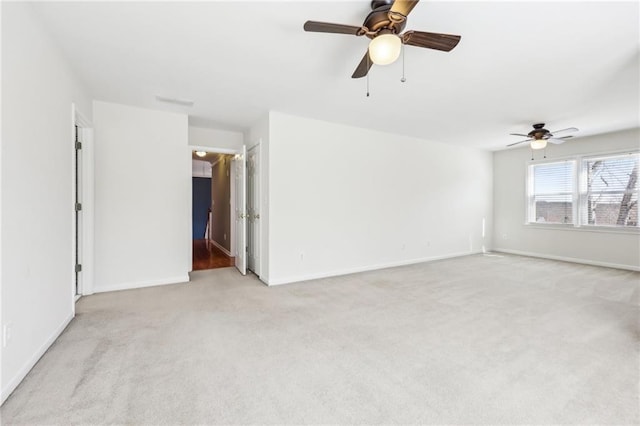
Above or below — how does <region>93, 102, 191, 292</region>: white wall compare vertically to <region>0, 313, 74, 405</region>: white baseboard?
above

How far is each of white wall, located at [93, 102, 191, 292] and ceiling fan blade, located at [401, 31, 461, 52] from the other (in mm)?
3494

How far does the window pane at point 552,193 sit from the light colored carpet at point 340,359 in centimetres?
303

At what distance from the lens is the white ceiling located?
6.72 ft

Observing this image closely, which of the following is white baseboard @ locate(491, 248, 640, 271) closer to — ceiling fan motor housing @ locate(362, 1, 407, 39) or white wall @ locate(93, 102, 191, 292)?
ceiling fan motor housing @ locate(362, 1, 407, 39)

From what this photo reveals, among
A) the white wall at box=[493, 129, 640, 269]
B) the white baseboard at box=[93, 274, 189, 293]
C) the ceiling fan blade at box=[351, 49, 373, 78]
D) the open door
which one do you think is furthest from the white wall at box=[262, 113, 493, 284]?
the ceiling fan blade at box=[351, 49, 373, 78]

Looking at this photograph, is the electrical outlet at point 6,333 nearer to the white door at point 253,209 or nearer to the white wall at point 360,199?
the white wall at point 360,199

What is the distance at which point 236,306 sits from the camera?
10.8 ft

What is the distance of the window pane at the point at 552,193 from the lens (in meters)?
6.13

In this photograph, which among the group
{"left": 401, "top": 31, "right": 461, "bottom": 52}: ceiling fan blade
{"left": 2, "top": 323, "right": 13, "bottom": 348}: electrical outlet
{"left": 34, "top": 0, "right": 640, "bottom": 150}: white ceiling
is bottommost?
{"left": 2, "top": 323, "right": 13, "bottom": 348}: electrical outlet

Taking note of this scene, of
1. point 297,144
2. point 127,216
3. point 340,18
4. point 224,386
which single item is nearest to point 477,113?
point 297,144

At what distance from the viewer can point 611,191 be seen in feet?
18.1

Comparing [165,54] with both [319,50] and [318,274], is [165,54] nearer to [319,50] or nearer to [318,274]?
[319,50]

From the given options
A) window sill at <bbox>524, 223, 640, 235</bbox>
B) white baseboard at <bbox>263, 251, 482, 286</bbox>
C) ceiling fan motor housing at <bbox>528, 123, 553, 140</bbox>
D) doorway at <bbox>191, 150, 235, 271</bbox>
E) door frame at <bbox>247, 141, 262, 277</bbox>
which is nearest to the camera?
white baseboard at <bbox>263, 251, 482, 286</bbox>

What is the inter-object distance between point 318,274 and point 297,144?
2074 mm
